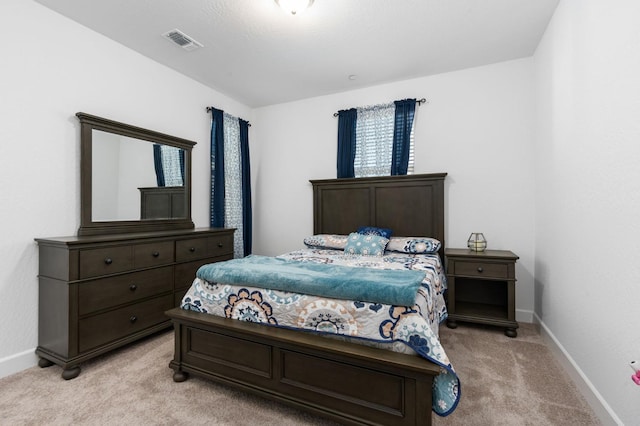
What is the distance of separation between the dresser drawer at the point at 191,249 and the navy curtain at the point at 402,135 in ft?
7.76

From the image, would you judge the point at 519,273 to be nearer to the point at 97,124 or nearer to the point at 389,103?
the point at 389,103

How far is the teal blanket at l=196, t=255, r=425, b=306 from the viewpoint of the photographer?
151 centimetres

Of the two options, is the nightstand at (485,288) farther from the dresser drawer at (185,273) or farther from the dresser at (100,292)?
the dresser at (100,292)

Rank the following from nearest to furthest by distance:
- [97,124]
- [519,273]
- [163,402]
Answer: [163,402], [97,124], [519,273]

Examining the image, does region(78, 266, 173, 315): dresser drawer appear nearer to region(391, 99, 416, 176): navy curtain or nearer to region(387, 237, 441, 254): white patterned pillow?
region(387, 237, 441, 254): white patterned pillow

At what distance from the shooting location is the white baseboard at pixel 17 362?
2.04m

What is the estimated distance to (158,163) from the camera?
10.2ft

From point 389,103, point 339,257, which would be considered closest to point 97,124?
point 339,257

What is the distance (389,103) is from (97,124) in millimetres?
3105

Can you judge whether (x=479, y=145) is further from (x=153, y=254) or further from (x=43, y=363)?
(x=43, y=363)

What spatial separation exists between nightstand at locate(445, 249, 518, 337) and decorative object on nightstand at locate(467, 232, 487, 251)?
6cm

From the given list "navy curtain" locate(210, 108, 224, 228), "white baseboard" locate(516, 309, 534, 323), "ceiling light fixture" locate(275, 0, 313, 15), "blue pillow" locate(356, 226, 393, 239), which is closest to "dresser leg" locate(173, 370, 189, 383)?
"navy curtain" locate(210, 108, 224, 228)

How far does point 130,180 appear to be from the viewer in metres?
2.85

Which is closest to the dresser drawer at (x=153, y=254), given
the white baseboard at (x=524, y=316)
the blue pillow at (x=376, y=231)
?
the blue pillow at (x=376, y=231)
